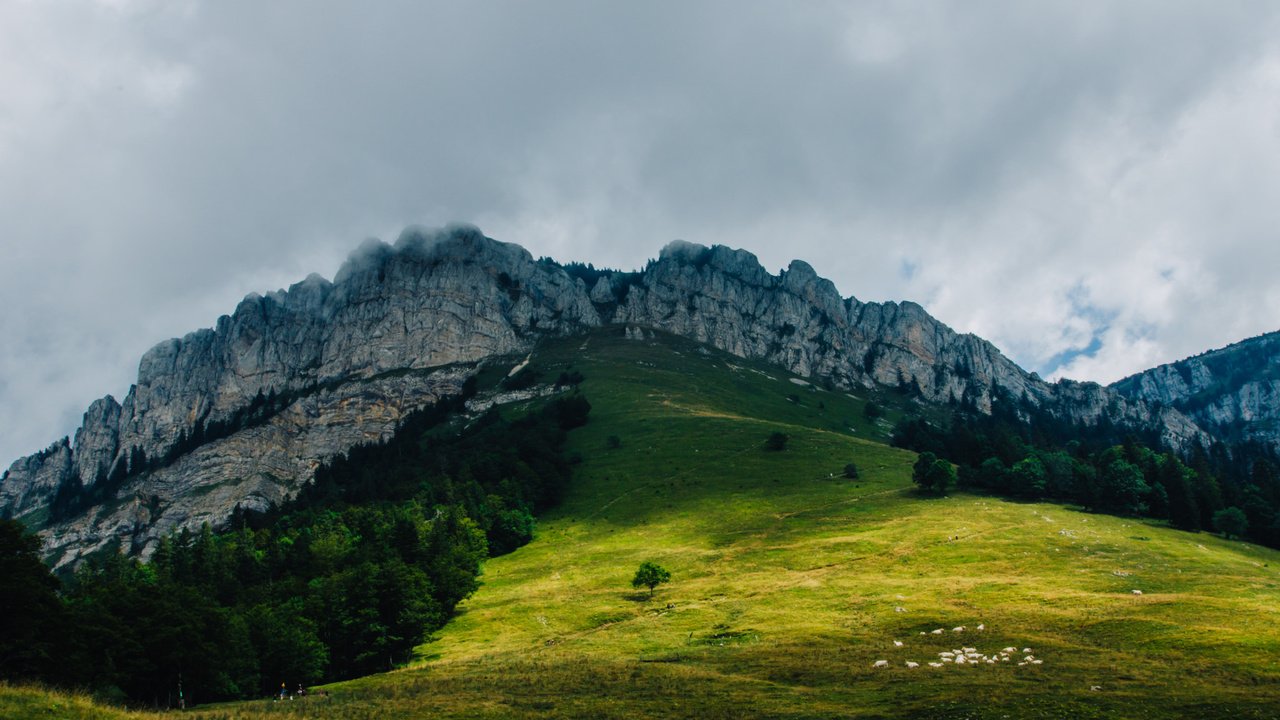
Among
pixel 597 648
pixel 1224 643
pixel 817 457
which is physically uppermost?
pixel 817 457

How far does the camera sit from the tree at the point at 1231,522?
98.2 meters

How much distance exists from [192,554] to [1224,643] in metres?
132

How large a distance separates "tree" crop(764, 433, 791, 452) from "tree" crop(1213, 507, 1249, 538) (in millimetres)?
73315

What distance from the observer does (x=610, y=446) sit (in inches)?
6604

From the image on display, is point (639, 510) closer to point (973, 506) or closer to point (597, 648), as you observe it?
point (973, 506)

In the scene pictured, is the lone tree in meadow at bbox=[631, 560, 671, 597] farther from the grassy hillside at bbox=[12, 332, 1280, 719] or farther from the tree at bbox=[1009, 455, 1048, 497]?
the tree at bbox=[1009, 455, 1048, 497]

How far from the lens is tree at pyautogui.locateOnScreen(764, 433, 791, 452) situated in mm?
152625

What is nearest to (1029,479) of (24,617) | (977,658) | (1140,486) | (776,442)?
(1140,486)

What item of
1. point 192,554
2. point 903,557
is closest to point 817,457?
point 903,557

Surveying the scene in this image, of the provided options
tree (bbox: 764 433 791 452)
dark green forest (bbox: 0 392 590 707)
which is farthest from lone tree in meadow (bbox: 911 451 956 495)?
dark green forest (bbox: 0 392 590 707)

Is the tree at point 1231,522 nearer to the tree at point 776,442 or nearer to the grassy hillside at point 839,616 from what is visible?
the grassy hillside at point 839,616

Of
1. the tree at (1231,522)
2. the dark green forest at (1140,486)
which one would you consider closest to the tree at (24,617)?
the dark green forest at (1140,486)

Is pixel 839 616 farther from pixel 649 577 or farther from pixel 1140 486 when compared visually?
pixel 1140 486

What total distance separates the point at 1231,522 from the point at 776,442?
250 feet
